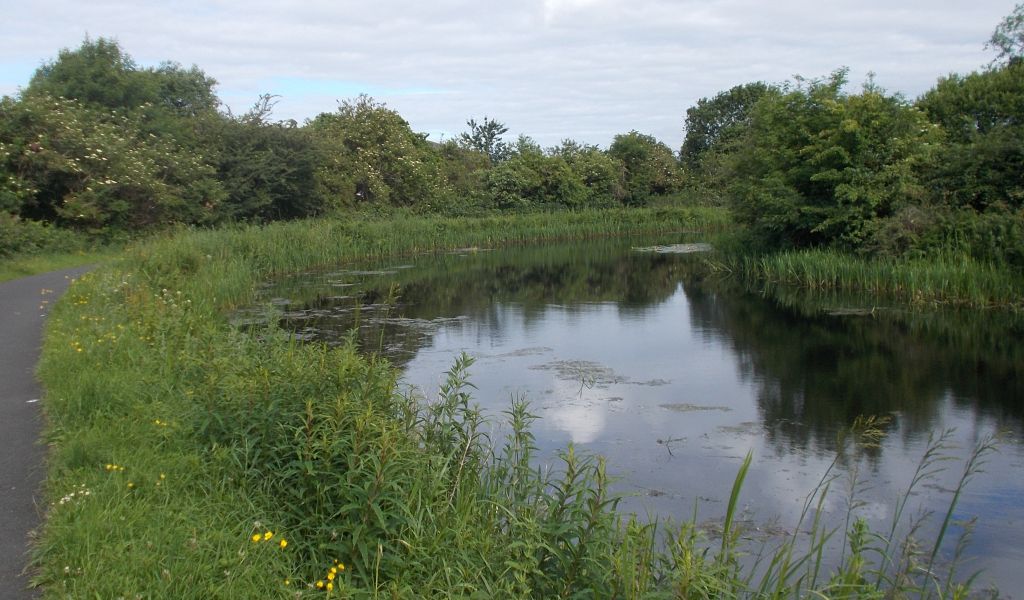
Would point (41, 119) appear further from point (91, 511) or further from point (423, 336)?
point (91, 511)

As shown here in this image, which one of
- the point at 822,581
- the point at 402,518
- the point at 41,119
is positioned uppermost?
the point at 41,119

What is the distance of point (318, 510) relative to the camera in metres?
5.27

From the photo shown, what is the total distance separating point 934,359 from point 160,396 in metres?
11.3

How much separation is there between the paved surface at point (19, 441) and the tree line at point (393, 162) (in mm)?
10709

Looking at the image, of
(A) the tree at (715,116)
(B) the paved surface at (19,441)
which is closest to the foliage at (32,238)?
(B) the paved surface at (19,441)

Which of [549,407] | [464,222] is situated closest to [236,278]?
[549,407]

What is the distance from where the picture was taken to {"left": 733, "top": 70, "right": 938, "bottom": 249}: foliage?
21.1 meters

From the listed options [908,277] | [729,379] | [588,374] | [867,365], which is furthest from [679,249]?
[588,374]

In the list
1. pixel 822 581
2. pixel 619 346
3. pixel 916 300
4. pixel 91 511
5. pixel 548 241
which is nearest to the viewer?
pixel 91 511

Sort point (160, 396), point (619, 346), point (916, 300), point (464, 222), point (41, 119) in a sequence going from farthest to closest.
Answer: point (464, 222), point (41, 119), point (916, 300), point (619, 346), point (160, 396)

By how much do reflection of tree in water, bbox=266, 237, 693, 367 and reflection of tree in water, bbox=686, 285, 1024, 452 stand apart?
4305 mm

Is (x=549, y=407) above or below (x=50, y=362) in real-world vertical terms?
below

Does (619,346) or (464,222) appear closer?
(619,346)

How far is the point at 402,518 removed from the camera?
16.0ft
